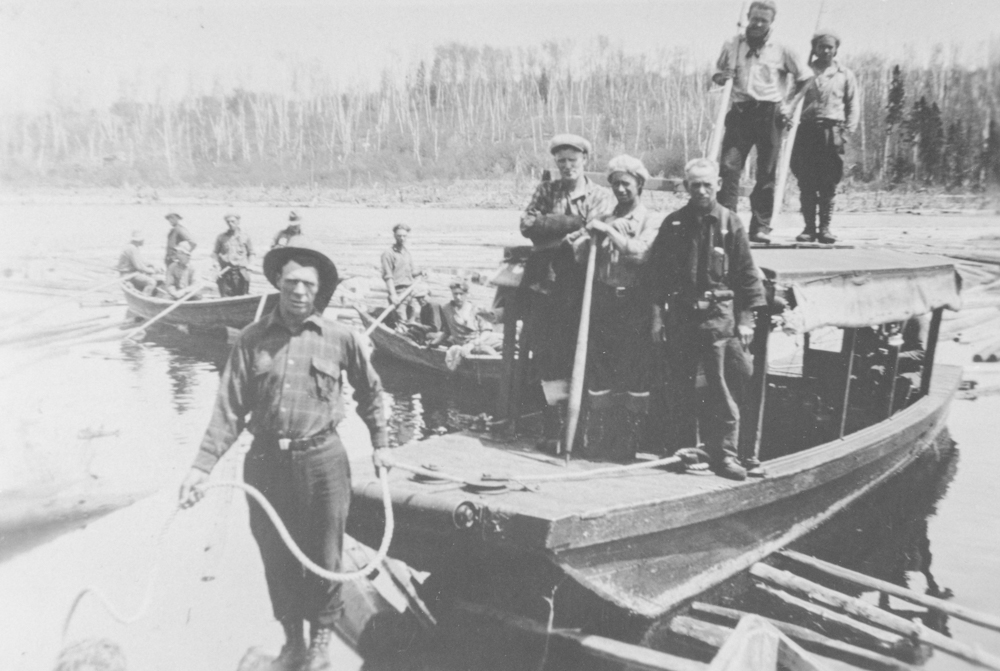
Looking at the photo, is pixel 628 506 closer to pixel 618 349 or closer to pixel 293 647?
pixel 618 349

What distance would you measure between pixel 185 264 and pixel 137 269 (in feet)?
6.23

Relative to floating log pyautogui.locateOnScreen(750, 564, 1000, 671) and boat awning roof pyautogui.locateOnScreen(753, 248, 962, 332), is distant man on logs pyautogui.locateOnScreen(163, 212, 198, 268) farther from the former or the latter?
floating log pyautogui.locateOnScreen(750, 564, 1000, 671)

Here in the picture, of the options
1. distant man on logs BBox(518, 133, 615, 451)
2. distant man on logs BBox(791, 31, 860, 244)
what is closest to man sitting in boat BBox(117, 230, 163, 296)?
distant man on logs BBox(518, 133, 615, 451)

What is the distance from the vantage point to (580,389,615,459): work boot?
5379 millimetres

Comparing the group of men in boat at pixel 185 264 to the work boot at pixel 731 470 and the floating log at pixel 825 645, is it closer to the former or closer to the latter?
the work boot at pixel 731 470

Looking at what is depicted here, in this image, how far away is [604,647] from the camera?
170 inches

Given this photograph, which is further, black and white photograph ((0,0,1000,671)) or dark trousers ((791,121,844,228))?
dark trousers ((791,121,844,228))

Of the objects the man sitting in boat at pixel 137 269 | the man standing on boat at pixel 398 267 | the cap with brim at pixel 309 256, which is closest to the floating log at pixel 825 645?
the cap with brim at pixel 309 256

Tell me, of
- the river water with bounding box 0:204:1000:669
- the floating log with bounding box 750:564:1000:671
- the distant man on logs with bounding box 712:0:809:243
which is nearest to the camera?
the floating log with bounding box 750:564:1000:671

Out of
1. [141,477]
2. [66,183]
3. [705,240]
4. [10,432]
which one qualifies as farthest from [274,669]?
[66,183]

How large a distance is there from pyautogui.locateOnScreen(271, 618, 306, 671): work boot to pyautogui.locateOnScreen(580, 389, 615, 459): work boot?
2.39 m

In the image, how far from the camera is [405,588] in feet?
17.3

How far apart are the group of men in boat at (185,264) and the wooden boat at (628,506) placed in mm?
7258

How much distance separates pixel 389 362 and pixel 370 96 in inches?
241
